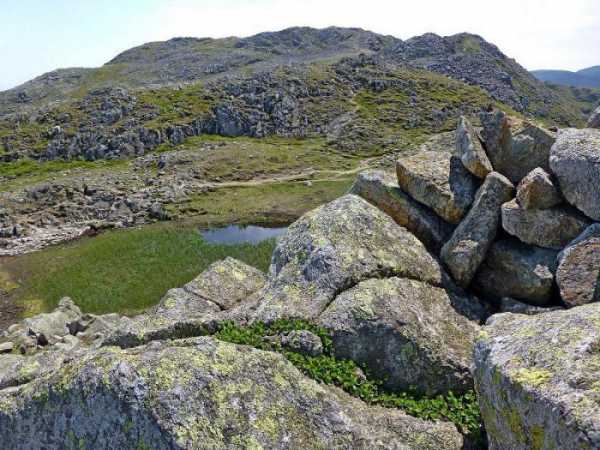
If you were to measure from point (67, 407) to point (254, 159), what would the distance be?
9686cm

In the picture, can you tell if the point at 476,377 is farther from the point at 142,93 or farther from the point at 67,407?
the point at 142,93

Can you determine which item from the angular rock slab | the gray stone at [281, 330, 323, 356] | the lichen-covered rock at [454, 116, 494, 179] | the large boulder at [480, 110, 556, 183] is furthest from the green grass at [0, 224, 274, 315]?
the large boulder at [480, 110, 556, 183]

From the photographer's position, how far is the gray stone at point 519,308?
1294cm

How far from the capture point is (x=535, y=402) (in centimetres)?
818

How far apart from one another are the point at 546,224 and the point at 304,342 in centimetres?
775

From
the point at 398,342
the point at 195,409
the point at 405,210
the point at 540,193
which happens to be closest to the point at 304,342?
the point at 398,342

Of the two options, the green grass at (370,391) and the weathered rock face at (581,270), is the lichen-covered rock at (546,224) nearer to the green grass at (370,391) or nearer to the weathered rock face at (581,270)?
the weathered rock face at (581,270)

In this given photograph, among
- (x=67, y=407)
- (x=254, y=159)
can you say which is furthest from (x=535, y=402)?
(x=254, y=159)

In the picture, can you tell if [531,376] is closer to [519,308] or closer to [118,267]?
[519,308]

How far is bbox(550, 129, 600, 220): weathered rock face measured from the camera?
12.4 m

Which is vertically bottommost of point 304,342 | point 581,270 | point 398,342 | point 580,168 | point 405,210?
point 398,342

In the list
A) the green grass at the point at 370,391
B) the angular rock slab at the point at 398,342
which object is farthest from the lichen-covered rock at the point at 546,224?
the green grass at the point at 370,391

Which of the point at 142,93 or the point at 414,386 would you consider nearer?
the point at 414,386

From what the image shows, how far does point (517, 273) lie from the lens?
46.3ft
